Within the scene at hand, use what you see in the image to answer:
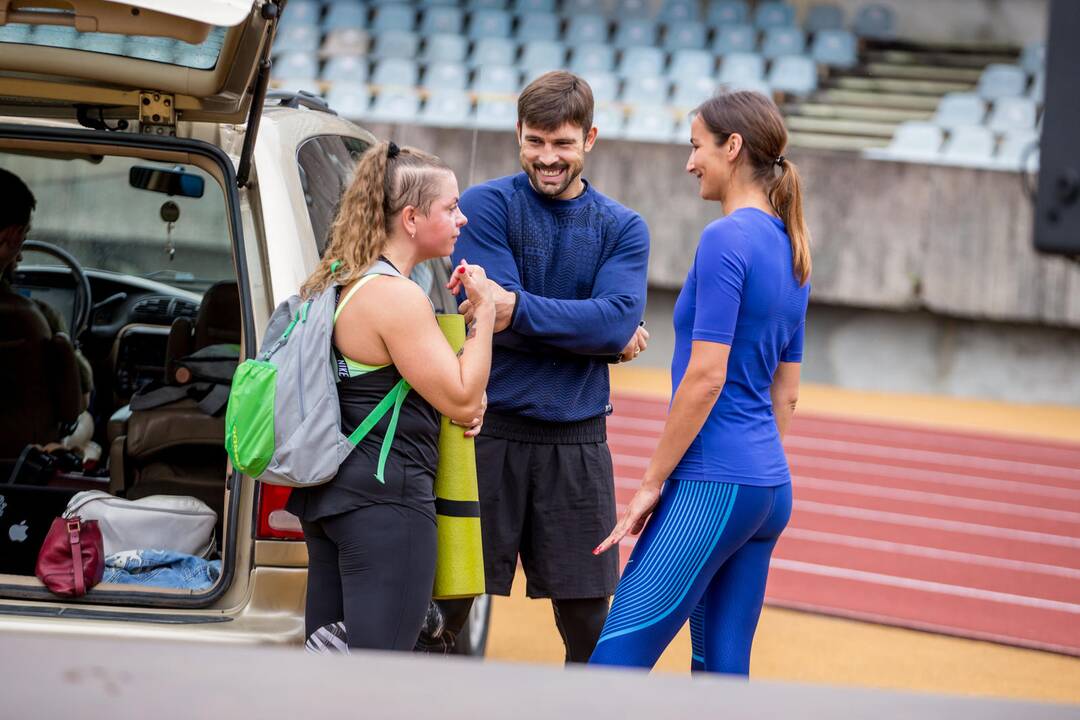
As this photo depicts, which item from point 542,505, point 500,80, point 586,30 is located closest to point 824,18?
point 586,30

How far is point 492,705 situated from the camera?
54.8 inches

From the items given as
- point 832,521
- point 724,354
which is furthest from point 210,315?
point 832,521

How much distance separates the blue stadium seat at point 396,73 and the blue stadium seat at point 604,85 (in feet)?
7.60

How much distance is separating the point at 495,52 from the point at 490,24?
1163 mm

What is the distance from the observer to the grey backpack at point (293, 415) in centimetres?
275

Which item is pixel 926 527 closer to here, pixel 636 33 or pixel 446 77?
pixel 446 77

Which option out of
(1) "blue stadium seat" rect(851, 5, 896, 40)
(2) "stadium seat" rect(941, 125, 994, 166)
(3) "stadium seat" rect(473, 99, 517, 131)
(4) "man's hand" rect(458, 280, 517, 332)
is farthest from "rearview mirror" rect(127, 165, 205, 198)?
(1) "blue stadium seat" rect(851, 5, 896, 40)

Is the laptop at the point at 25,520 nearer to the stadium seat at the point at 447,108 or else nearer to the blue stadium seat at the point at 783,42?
the stadium seat at the point at 447,108

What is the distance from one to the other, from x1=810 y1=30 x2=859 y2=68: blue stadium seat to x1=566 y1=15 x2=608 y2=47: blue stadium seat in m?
2.95

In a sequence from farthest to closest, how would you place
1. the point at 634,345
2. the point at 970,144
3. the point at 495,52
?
1. the point at 495,52
2. the point at 970,144
3. the point at 634,345

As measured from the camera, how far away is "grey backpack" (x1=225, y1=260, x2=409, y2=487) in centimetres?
275

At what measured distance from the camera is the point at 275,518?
316 centimetres

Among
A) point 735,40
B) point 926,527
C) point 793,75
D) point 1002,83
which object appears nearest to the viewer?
point 926,527

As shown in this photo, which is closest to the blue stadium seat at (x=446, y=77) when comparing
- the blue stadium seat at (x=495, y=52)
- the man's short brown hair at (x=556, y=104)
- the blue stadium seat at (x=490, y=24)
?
the blue stadium seat at (x=495, y=52)
